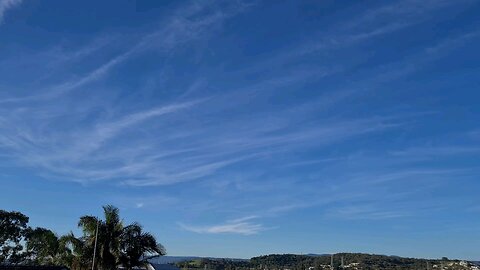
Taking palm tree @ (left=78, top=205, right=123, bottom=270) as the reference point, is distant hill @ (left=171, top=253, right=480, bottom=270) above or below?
below

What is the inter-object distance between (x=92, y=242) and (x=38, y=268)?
18.4ft

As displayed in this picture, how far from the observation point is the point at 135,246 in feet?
126

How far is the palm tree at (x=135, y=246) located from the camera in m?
38.2

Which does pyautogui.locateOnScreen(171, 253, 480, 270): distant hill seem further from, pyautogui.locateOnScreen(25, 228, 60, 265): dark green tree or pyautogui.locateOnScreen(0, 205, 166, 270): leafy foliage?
pyautogui.locateOnScreen(0, 205, 166, 270): leafy foliage

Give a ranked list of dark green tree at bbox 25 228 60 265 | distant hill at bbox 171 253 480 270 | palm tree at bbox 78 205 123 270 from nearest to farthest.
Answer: palm tree at bbox 78 205 123 270 → dark green tree at bbox 25 228 60 265 → distant hill at bbox 171 253 480 270

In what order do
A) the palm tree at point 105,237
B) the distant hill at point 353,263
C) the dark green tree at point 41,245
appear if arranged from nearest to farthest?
1. the palm tree at point 105,237
2. the dark green tree at point 41,245
3. the distant hill at point 353,263

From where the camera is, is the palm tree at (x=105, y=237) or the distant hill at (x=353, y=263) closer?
the palm tree at (x=105, y=237)

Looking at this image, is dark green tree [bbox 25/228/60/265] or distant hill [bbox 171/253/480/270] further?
distant hill [bbox 171/253/480/270]

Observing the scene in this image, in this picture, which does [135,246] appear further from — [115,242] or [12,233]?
[12,233]

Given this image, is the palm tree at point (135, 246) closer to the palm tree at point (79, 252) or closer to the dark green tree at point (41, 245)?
the palm tree at point (79, 252)

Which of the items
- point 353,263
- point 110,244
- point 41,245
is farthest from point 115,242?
point 353,263

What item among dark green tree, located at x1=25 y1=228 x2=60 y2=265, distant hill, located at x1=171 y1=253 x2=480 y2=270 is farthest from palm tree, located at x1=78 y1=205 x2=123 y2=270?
distant hill, located at x1=171 y1=253 x2=480 y2=270

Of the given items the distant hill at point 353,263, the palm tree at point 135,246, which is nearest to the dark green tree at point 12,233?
the palm tree at point 135,246

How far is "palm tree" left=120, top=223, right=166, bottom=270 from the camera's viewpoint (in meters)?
38.2
